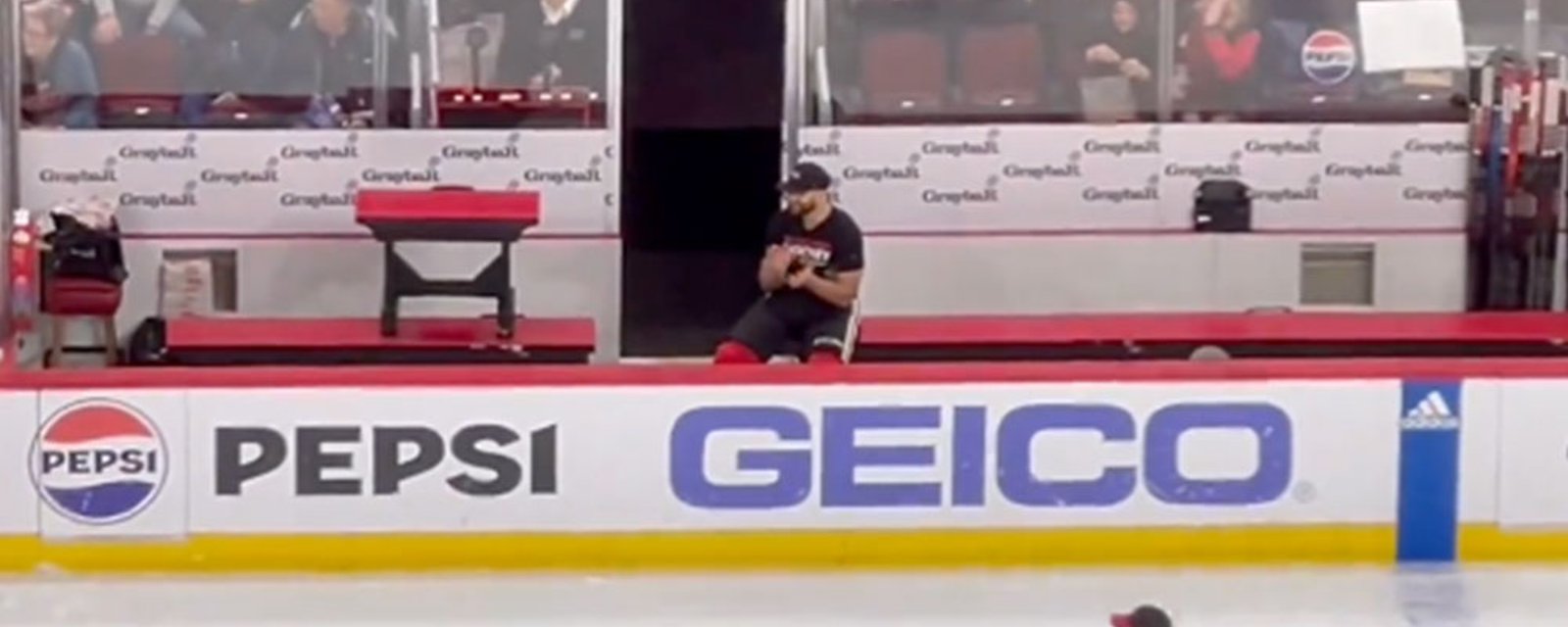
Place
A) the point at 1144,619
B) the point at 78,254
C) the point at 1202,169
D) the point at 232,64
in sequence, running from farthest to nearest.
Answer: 1. the point at 1202,169
2. the point at 232,64
3. the point at 78,254
4. the point at 1144,619

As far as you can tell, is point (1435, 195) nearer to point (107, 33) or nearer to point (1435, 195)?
point (1435, 195)

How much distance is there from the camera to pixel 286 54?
11.9 metres

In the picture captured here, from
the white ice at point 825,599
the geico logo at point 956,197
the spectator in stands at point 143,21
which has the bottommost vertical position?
the white ice at point 825,599

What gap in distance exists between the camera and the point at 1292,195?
12.2 metres

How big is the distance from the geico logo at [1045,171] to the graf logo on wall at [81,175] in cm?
344

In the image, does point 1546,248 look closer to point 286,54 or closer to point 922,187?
point 922,187

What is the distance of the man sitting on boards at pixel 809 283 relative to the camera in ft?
34.7

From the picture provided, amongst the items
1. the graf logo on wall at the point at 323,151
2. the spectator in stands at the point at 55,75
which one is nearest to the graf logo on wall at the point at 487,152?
the graf logo on wall at the point at 323,151

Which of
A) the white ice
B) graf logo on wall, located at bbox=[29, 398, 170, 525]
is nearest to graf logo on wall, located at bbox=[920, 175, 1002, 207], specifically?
the white ice

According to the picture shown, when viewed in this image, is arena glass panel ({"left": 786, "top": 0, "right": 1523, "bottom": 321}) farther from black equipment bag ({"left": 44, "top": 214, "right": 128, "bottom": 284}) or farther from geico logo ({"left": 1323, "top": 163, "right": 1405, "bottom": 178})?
Answer: black equipment bag ({"left": 44, "top": 214, "right": 128, "bottom": 284})

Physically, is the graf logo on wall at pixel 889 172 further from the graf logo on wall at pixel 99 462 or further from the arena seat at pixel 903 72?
the graf logo on wall at pixel 99 462

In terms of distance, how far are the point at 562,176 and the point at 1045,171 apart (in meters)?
1.90

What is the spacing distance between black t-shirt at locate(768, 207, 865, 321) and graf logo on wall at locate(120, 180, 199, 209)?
8.18ft

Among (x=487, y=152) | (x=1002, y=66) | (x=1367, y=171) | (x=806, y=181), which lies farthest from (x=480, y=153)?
(x=1367, y=171)
